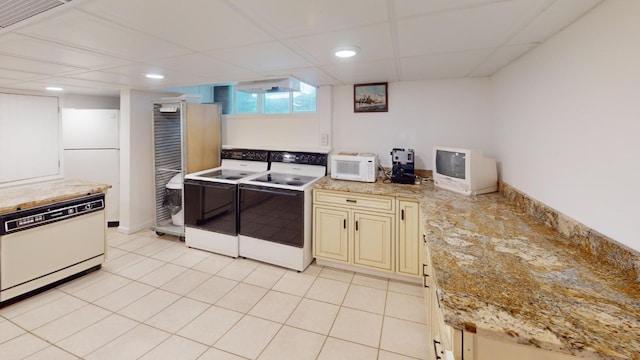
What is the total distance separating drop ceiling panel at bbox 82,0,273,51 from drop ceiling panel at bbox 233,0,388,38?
117 millimetres

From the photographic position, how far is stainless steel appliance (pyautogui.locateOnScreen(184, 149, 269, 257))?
3137mm

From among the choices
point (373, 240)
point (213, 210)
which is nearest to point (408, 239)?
point (373, 240)

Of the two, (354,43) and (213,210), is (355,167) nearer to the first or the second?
(354,43)

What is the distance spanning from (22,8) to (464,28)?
7.09ft

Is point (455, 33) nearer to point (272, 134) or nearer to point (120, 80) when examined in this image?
point (272, 134)

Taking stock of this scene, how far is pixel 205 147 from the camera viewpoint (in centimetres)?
380

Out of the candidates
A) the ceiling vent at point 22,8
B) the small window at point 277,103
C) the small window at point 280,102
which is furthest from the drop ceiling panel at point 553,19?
the small window at point 277,103

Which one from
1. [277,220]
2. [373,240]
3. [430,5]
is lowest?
[373,240]

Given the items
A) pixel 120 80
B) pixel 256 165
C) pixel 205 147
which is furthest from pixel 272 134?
pixel 120 80

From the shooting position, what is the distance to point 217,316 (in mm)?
2205

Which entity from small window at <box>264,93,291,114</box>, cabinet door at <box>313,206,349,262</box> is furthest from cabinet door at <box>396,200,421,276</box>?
small window at <box>264,93,291,114</box>

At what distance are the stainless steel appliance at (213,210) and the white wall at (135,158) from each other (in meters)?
1.09

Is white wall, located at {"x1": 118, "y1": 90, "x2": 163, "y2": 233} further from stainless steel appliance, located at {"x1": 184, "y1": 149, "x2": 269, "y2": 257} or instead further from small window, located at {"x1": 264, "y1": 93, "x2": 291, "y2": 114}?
small window, located at {"x1": 264, "y1": 93, "x2": 291, "y2": 114}

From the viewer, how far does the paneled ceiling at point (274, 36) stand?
127 cm
